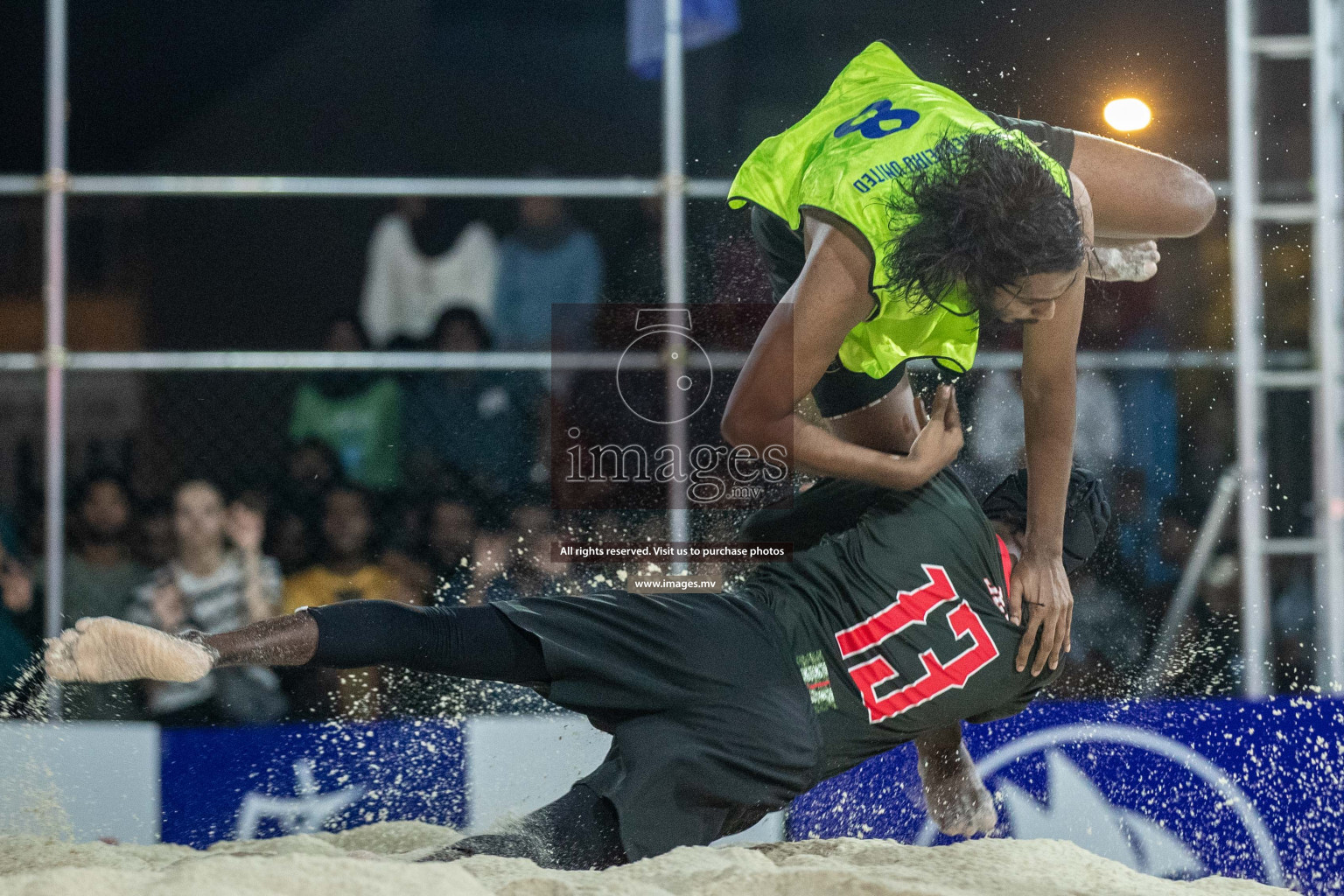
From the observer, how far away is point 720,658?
182cm

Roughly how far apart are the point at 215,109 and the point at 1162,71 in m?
1.97

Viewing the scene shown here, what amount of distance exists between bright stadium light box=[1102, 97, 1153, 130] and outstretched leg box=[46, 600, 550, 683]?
1.52m

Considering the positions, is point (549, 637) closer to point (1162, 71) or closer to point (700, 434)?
point (700, 434)

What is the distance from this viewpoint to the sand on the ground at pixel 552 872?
4.27ft

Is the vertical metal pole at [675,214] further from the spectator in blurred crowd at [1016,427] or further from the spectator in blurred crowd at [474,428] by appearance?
the spectator in blurred crowd at [1016,427]

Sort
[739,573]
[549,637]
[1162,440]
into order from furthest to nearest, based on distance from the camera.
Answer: [1162,440], [739,573], [549,637]

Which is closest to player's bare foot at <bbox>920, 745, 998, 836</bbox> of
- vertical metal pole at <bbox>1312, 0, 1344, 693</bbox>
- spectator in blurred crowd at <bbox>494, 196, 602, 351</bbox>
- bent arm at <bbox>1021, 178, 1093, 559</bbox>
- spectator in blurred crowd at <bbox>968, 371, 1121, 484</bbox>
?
bent arm at <bbox>1021, 178, 1093, 559</bbox>

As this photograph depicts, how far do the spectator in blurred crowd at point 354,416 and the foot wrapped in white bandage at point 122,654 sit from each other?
84 centimetres

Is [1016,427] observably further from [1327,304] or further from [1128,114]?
[1327,304]

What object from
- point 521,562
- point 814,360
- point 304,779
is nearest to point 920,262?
point 814,360

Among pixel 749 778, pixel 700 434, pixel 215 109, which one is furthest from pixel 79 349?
pixel 749 778

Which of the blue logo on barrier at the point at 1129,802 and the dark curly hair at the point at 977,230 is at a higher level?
the dark curly hair at the point at 977,230

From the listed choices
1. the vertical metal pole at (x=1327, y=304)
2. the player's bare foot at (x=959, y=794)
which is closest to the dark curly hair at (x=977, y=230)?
the player's bare foot at (x=959, y=794)

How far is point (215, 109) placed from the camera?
99.7 inches
